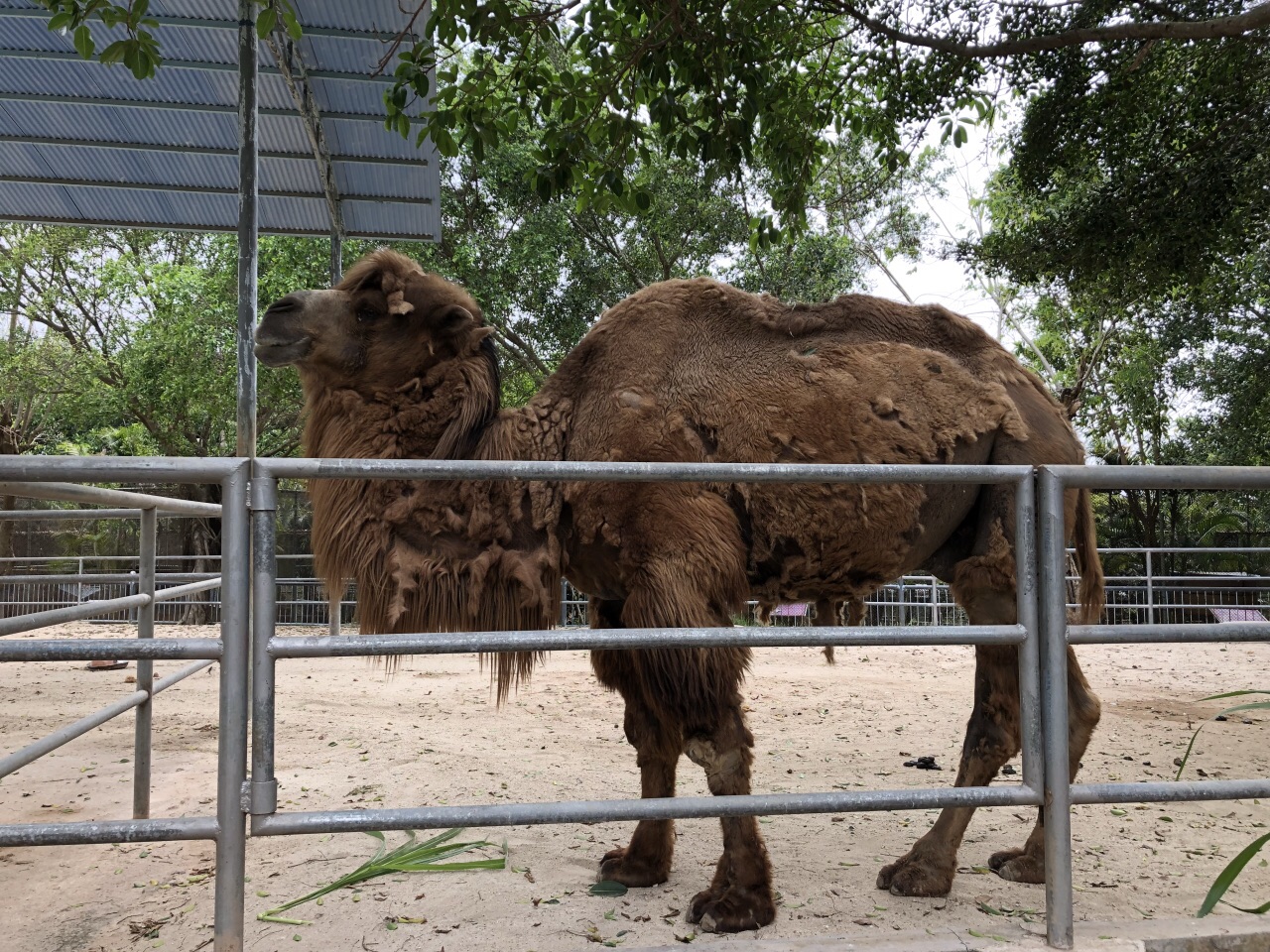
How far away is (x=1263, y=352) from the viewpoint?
16.1 metres

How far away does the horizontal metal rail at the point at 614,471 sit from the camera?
211cm

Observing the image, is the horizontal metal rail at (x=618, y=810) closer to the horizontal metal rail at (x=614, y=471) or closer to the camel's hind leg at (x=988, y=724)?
the horizontal metal rail at (x=614, y=471)

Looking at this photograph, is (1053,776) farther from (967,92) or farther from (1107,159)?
(1107,159)

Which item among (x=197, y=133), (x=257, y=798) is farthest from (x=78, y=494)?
(x=197, y=133)

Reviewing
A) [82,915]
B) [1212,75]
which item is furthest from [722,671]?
[1212,75]

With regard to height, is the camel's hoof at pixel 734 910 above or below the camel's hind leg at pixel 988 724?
below

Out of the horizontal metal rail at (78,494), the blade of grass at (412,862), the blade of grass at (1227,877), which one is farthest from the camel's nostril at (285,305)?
the blade of grass at (1227,877)

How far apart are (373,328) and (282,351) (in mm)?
377

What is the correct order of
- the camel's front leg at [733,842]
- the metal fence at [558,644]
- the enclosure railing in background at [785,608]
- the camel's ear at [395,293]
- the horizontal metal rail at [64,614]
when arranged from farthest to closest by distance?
1. the enclosure railing in background at [785,608]
2. the camel's ear at [395,293]
3. the camel's front leg at [733,842]
4. the horizontal metal rail at [64,614]
5. the metal fence at [558,644]

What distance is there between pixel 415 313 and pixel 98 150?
5.71 m

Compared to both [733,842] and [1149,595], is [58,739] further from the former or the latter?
[1149,595]

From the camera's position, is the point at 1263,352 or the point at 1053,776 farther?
the point at 1263,352

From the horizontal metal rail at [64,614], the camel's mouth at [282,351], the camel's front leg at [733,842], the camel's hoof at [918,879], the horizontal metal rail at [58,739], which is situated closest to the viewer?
the horizontal metal rail at [58,739]

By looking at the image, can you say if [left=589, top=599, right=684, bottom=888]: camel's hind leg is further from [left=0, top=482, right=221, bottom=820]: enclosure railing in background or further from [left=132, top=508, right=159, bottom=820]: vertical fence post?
[left=132, top=508, right=159, bottom=820]: vertical fence post
